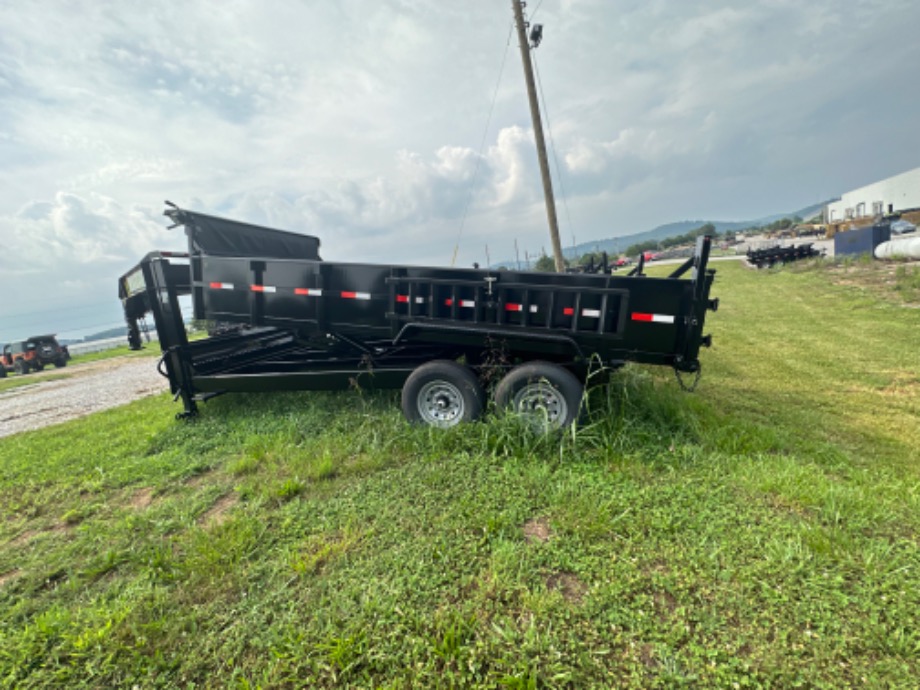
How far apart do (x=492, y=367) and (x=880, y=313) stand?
12377mm

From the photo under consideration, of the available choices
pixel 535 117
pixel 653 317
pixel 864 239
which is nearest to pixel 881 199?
pixel 864 239

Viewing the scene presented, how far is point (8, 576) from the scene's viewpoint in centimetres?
259

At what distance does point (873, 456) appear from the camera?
12.5ft

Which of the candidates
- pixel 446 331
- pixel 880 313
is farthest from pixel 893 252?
pixel 446 331

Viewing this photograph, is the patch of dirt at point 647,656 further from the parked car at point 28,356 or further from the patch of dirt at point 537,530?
the parked car at point 28,356

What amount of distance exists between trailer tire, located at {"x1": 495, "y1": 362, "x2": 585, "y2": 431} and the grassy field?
23cm

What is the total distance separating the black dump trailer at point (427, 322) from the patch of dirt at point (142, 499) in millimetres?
1501

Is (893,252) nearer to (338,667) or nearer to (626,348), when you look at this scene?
(626,348)

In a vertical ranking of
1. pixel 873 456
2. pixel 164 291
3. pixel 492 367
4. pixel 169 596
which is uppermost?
pixel 164 291

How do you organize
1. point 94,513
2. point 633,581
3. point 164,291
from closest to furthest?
point 633,581, point 94,513, point 164,291

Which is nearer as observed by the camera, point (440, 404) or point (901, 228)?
point (440, 404)

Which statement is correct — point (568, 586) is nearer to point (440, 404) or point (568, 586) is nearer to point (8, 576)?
point (440, 404)

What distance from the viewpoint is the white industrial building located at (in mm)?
63938

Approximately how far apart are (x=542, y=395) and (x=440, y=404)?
41.5 inches
